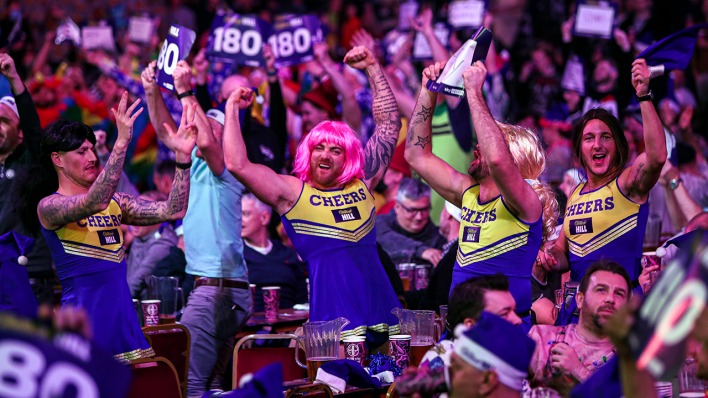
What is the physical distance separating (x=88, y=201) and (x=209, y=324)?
166 cm

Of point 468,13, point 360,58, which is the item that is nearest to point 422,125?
point 360,58

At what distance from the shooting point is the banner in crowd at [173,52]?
198 inches

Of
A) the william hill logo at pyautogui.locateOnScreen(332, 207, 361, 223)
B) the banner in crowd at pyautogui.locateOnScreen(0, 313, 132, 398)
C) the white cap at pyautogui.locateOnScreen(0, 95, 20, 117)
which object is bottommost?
the banner in crowd at pyautogui.locateOnScreen(0, 313, 132, 398)

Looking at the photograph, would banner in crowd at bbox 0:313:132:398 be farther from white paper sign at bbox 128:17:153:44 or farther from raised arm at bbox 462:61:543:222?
white paper sign at bbox 128:17:153:44

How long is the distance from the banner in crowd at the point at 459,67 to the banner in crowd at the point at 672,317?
2155 millimetres

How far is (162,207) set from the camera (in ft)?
13.1

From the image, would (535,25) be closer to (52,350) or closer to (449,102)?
(449,102)

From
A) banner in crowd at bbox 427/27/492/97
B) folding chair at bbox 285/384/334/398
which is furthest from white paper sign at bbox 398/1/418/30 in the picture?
folding chair at bbox 285/384/334/398

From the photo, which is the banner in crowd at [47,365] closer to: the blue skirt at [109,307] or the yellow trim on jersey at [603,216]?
the blue skirt at [109,307]

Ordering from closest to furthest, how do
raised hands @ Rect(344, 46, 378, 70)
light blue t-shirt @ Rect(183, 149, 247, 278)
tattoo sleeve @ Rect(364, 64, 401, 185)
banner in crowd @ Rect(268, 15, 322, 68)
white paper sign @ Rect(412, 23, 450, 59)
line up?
tattoo sleeve @ Rect(364, 64, 401, 185) < raised hands @ Rect(344, 46, 378, 70) < light blue t-shirt @ Rect(183, 149, 247, 278) < banner in crowd @ Rect(268, 15, 322, 68) < white paper sign @ Rect(412, 23, 450, 59)

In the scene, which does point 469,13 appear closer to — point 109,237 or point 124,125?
point 124,125

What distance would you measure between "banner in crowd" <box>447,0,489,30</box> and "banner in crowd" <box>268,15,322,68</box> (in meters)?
2.09

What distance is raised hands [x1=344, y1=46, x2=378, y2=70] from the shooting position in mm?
4586

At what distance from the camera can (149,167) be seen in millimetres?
8961
